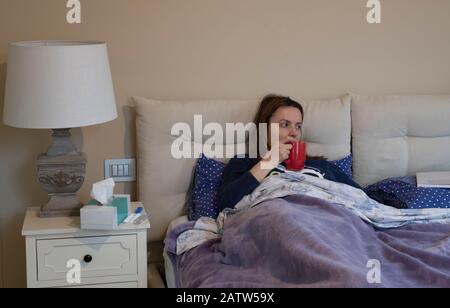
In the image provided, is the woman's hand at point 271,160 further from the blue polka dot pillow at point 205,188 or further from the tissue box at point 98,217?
the tissue box at point 98,217

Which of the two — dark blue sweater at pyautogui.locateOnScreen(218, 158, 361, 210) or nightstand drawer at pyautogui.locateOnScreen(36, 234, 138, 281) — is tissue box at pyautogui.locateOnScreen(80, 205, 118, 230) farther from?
dark blue sweater at pyautogui.locateOnScreen(218, 158, 361, 210)

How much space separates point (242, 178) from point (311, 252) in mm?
654

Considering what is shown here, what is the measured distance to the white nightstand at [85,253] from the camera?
2391 millimetres

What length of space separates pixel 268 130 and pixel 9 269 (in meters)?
1.22

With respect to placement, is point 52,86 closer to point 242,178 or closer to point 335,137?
point 242,178

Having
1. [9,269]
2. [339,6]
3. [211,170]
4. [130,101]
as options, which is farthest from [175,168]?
[339,6]

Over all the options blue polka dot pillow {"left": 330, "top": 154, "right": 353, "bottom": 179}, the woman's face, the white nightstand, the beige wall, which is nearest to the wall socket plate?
the beige wall

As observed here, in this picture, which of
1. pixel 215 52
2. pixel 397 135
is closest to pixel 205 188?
pixel 215 52

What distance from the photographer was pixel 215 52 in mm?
2873

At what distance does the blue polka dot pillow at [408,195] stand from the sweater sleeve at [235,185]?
0.56 m

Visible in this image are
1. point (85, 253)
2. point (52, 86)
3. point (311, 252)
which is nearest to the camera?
point (311, 252)

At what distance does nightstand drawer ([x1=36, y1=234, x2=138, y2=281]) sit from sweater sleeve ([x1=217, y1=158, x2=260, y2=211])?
1.24ft

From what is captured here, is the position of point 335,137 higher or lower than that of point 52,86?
lower
